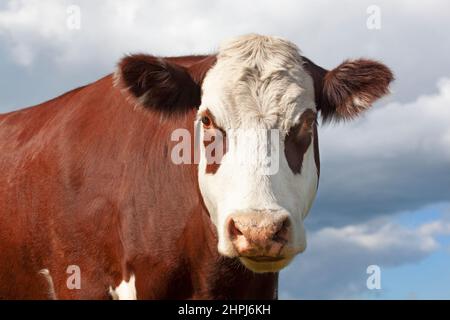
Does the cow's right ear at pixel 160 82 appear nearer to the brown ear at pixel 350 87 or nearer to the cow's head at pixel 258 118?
the cow's head at pixel 258 118

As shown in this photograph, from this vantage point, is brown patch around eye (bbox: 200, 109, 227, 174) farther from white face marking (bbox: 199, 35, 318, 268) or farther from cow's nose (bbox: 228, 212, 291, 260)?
cow's nose (bbox: 228, 212, 291, 260)

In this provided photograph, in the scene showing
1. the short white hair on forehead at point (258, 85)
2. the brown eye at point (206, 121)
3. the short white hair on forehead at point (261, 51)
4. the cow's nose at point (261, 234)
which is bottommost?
the cow's nose at point (261, 234)

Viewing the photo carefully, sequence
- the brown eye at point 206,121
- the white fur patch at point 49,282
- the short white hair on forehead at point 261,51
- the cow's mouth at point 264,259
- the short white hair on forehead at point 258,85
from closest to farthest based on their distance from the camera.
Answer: the cow's mouth at point 264,259 < the short white hair on forehead at point 258,85 < the brown eye at point 206,121 < the short white hair on forehead at point 261,51 < the white fur patch at point 49,282

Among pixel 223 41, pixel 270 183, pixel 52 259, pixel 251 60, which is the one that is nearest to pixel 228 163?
pixel 270 183

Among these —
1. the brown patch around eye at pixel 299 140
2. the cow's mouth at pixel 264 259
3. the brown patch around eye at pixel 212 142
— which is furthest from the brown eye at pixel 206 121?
the cow's mouth at pixel 264 259

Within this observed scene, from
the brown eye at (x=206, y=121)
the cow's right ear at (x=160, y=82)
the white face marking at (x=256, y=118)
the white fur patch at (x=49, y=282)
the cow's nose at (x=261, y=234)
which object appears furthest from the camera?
the white fur patch at (x=49, y=282)

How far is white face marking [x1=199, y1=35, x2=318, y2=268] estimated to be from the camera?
659cm

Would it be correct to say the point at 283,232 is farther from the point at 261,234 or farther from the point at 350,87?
the point at 350,87

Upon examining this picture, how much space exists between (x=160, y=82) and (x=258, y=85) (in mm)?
1210

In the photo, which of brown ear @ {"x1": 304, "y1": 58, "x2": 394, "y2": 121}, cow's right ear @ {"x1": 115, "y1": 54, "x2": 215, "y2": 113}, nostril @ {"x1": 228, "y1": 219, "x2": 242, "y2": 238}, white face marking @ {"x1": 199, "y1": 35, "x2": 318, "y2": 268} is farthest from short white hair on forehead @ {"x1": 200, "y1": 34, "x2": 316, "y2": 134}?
nostril @ {"x1": 228, "y1": 219, "x2": 242, "y2": 238}

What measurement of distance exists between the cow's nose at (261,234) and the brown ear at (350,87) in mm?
2170

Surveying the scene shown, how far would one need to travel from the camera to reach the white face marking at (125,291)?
316 inches

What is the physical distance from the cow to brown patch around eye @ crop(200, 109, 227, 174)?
1 centimetres
